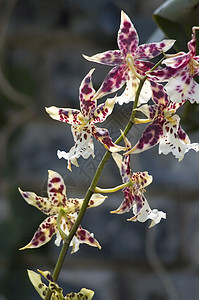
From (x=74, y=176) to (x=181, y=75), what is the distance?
0.70 metres

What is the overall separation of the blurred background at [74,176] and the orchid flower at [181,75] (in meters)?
0.69

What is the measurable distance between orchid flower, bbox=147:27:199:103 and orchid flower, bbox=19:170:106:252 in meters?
0.10

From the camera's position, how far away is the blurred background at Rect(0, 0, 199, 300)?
101 cm

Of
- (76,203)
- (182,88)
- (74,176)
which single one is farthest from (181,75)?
(74,176)

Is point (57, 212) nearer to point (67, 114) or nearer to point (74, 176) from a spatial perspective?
point (67, 114)

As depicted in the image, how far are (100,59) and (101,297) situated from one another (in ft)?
2.55

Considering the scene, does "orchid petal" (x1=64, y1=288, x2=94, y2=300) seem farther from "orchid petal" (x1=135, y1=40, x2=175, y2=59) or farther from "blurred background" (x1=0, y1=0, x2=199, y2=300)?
"blurred background" (x1=0, y1=0, x2=199, y2=300)

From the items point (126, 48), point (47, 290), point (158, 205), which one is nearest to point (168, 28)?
point (126, 48)

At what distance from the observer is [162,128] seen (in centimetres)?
32

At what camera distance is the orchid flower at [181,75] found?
291 millimetres

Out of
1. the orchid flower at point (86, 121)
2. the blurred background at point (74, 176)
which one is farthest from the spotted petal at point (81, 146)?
the blurred background at point (74, 176)

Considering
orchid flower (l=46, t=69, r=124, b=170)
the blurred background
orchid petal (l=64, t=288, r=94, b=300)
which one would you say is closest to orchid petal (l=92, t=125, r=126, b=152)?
orchid flower (l=46, t=69, r=124, b=170)

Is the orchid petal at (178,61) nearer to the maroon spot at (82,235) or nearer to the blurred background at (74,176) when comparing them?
the maroon spot at (82,235)

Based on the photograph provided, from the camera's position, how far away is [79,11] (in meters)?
1.03
